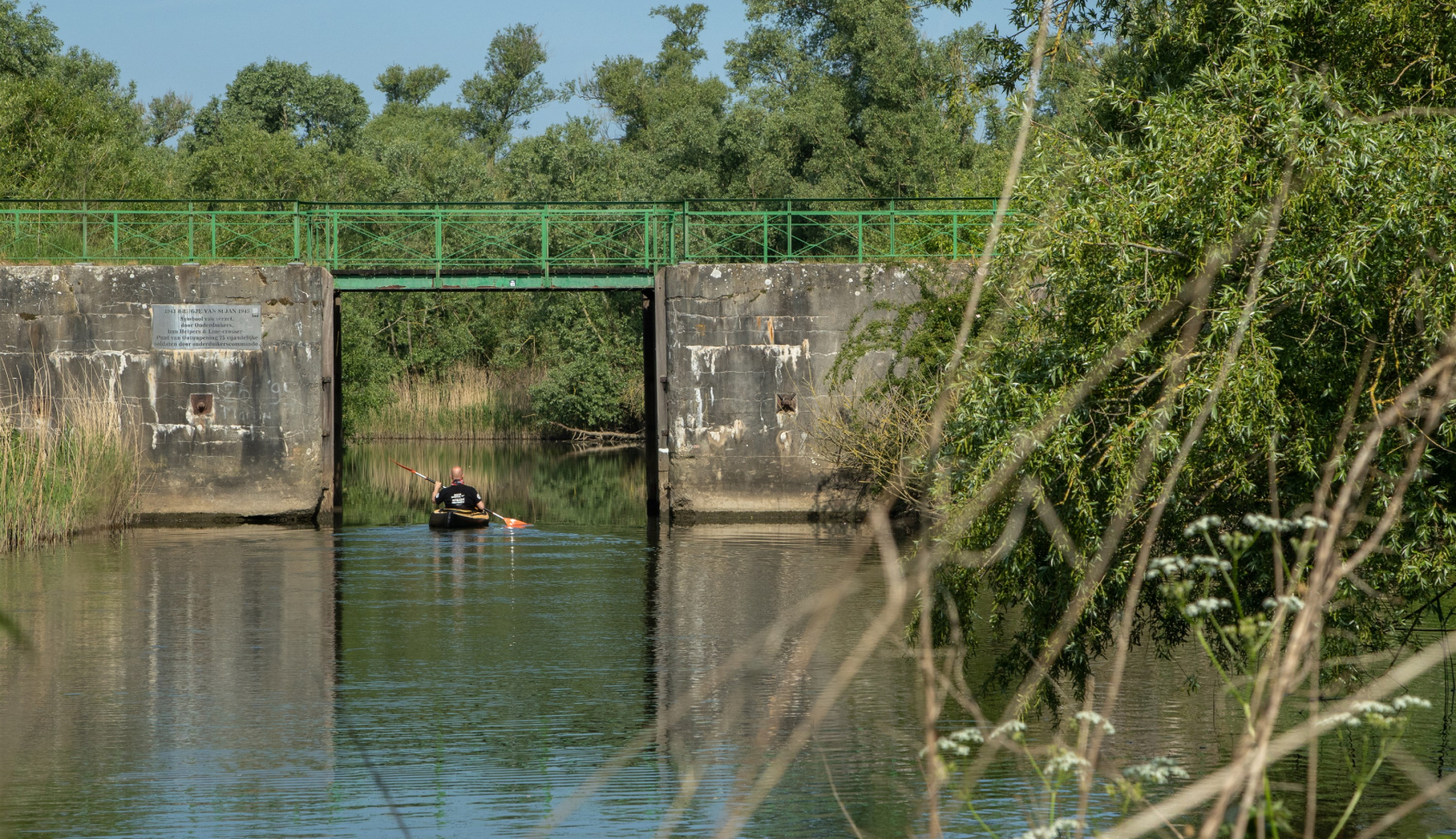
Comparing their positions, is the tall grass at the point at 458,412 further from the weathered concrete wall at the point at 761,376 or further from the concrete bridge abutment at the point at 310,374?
the weathered concrete wall at the point at 761,376

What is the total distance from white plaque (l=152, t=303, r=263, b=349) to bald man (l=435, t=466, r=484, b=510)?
3.17 metres

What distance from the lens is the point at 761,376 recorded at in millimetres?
21953

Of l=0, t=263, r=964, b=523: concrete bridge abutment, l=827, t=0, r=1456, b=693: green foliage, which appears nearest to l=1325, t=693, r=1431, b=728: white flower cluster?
l=827, t=0, r=1456, b=693: green foliage

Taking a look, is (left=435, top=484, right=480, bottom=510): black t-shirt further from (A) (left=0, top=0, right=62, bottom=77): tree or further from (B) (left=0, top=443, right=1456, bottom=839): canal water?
(A) (left=0, top=0, right=62, bottom=77): tree

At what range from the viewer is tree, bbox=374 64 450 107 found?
68.3 metres

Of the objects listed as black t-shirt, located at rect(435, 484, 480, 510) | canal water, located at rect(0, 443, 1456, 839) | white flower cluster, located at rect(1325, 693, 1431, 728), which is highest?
white flower cluster, located at rect(1325, 693, 1431, 728)

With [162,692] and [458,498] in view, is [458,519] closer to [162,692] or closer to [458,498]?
[458,498]

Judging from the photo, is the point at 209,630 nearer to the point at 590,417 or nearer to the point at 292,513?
the point at 292,513

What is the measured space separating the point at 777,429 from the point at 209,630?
10133 millimetres

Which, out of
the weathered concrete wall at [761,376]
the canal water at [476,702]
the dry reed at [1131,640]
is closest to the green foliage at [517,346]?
the weathered concrete wall at [761,376]

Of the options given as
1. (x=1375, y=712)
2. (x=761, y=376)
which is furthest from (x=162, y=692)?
(x=761, y=376)

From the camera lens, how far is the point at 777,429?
72.1 ft

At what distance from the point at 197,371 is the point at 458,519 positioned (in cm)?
403

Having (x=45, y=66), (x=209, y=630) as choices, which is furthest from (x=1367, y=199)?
(x=45, y=66)
